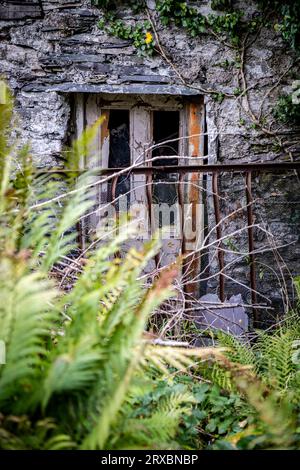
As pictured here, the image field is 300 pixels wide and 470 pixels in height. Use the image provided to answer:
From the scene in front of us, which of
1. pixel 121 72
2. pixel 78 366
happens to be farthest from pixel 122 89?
pixel 78 366

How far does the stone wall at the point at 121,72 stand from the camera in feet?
12.1

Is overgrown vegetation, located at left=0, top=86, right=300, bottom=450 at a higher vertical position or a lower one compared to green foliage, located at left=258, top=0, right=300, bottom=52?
lower

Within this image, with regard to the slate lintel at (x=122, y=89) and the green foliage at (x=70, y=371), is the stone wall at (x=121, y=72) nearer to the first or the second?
the slate lintel at (x=122, y=89)

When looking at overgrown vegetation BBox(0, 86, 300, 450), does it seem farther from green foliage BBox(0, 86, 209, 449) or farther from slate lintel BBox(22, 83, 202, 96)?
slate lintel BBox(22, 83, 202, 96)

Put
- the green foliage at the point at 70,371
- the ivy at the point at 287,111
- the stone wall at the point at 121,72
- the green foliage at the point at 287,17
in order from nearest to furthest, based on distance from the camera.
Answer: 1. the green foliage at the point at 70,371
2. the green foliage at the point at 287,17
3. the ivy at the point at 287,111
4. the stone wall at the point at 121,72

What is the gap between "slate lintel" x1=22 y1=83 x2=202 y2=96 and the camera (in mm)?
3691

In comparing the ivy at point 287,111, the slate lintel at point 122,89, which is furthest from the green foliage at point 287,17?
the slate lintel at point 122,89

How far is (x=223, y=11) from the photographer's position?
11.9 ft

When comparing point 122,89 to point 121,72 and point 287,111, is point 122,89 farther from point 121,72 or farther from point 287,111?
point 287,111

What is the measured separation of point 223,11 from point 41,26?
1531 millimetres

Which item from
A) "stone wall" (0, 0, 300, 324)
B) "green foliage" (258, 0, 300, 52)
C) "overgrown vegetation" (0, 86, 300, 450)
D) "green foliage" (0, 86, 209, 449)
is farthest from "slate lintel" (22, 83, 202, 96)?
"green foliage" (0, 86, 209, 449)

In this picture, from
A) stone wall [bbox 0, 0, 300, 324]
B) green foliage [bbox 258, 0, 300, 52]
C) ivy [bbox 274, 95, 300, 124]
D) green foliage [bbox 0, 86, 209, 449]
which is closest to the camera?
green foliage [bbox 0, 86, 209, 449]
